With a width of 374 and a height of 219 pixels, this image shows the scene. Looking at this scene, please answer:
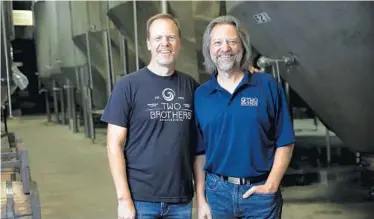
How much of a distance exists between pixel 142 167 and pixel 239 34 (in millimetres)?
545

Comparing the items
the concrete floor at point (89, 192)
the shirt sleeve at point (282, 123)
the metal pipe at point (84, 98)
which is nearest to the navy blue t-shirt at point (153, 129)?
the shirt sleeve at point (282, 123)

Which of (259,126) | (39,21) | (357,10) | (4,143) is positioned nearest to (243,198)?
(259,126)

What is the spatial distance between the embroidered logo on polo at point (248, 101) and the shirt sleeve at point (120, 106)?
37cm

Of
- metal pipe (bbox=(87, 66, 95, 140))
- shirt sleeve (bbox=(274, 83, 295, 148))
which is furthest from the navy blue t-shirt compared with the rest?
metal pipe (bbox=(87, 66, 95, 140))

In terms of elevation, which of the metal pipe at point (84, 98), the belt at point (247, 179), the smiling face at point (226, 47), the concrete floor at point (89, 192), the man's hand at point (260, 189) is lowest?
the concrete floor at point (89, 192)

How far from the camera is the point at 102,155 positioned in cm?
704

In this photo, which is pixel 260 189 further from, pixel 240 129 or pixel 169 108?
pixel 169 108

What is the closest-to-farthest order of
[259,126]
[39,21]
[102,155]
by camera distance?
[259,126] < [102,155] < [39,21]

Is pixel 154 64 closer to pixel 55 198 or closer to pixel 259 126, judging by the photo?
pixel 259 126

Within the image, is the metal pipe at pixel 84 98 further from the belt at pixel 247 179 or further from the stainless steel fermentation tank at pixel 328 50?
the belt at pixel 247 179

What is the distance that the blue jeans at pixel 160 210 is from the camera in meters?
1.74

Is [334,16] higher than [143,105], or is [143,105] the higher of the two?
[334,16]

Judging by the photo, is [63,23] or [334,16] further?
[63,23]

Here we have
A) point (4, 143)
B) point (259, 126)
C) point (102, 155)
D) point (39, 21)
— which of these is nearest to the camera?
point (259, 126)
